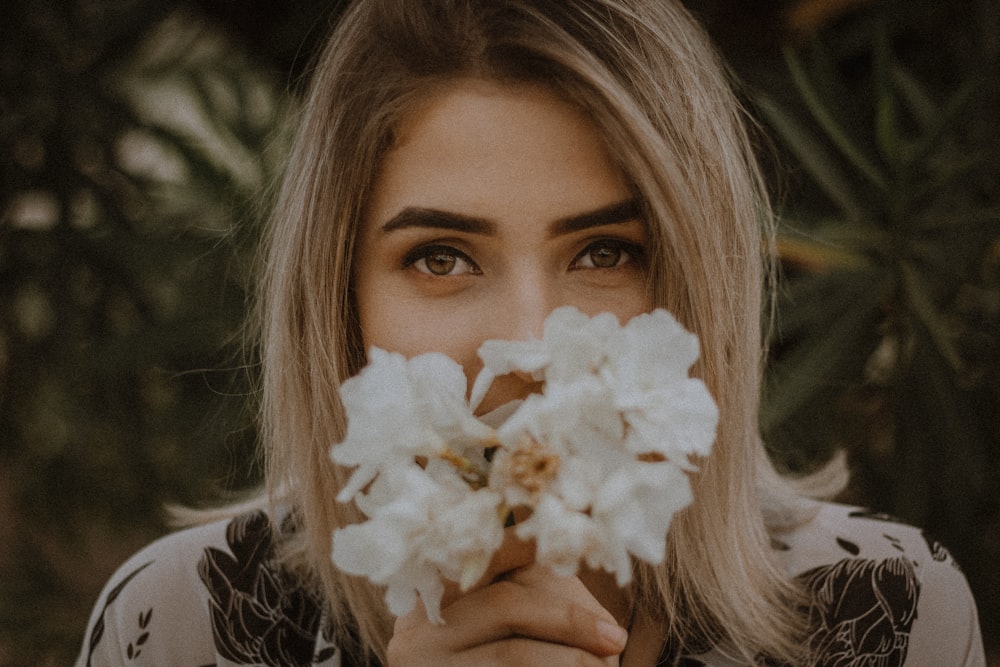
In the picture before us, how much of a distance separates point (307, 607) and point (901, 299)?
104 cm

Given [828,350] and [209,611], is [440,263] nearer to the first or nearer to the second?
[209,611]

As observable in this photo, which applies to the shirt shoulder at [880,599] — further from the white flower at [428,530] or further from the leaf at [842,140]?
the white flower at [428,530]

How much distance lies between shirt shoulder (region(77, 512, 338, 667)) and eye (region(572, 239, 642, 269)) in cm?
61

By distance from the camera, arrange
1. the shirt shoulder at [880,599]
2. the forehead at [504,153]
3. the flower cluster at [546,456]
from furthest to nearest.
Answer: the shirt shoulder at [880,599] < the forehead at [504,153] < the flower cluster at [546,456]

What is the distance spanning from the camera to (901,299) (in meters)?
1.54

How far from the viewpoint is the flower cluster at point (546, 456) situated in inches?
22.2

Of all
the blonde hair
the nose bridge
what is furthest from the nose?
the blonde hair

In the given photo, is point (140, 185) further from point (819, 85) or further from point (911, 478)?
point (911, 478)

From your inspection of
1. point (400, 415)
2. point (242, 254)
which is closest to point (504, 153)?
point (400, 415)

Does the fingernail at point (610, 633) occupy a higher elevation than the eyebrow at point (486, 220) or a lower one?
lower

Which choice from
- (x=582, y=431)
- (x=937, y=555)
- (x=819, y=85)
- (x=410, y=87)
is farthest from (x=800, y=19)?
(x=582, y=431)

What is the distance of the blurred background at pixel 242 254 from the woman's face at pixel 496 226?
2.12 ft

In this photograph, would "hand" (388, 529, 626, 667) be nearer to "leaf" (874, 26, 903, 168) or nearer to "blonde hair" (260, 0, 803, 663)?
"blonde hair" (260, 0, 803, 663)

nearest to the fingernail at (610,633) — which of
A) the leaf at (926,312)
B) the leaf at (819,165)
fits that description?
the leaf at (926,312)
